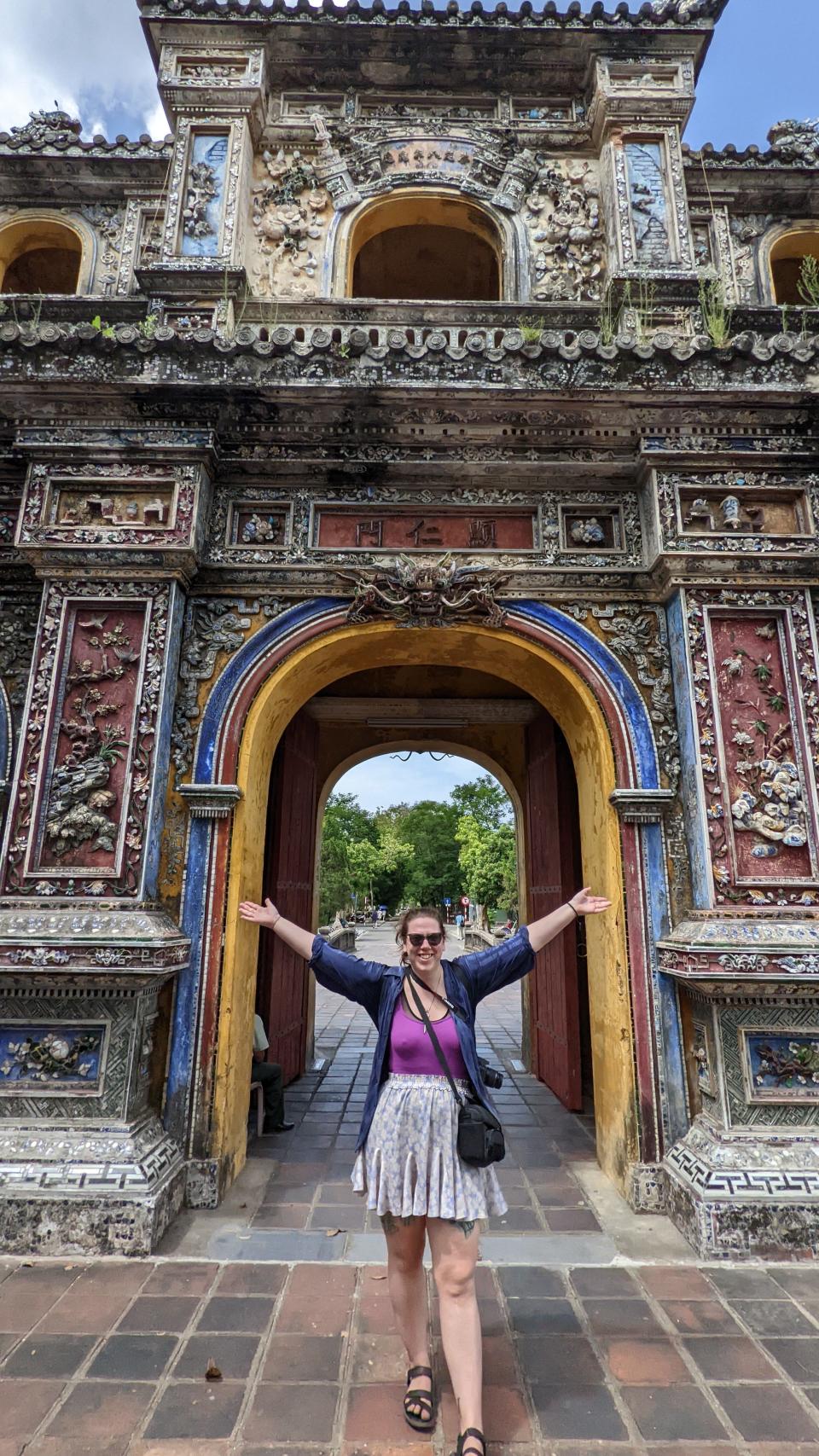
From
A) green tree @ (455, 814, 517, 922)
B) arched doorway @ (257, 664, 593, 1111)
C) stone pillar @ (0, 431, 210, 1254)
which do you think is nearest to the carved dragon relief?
stone pillar @ (0, 431, 210, 1254)

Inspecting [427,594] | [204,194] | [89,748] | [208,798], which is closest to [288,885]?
[208,798]

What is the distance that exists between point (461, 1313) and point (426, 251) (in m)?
8.79

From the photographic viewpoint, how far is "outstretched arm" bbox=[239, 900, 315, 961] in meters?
2.76

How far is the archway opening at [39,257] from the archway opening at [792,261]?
6594 mm

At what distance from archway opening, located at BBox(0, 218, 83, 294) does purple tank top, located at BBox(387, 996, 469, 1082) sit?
7471mm

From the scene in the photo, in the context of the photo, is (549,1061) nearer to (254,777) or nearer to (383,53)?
(254,777)

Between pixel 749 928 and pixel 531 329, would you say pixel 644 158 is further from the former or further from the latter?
pixel 749 928

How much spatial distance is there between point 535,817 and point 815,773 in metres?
2.90

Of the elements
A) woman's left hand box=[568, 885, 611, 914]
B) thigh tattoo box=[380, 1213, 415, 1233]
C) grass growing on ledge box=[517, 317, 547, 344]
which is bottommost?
thigh tattoo box=[380, 1213, 415, 1233]

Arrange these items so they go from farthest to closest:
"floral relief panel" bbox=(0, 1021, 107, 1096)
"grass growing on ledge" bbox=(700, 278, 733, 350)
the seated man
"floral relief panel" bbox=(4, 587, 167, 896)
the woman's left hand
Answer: the seated man → "grass growing on ledge" bbox=(700, 278, 733, 350) → "floral relief panel" bbox=(4, 587, 167, 896) → "floral relief panel" bbox=(0, 1021, 107, 1096) → the woman's left hand

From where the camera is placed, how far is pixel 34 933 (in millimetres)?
4039

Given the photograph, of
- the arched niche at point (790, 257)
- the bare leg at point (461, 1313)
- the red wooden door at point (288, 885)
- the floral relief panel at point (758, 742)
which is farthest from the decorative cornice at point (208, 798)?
the arched niche at point (790, 257)

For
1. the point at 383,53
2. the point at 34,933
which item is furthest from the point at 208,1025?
the point at 383,53

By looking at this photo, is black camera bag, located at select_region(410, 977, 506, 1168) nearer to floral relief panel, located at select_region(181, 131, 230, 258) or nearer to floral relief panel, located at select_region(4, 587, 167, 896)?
floral relief panel, located at select_region(4, 587, 167, 896)
